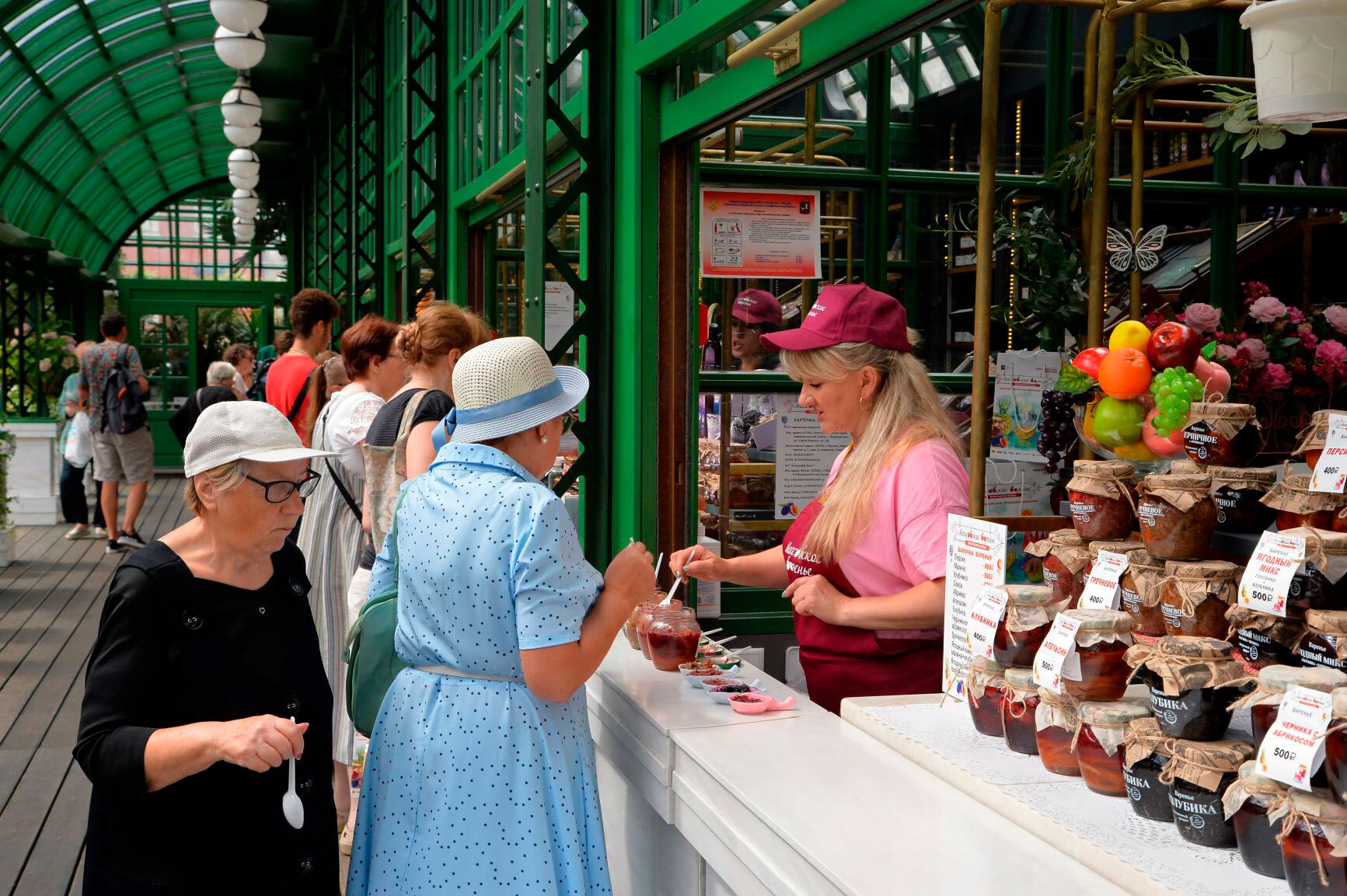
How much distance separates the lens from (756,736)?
7.75ft

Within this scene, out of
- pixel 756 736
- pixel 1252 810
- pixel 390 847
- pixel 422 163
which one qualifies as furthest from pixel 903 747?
pixel 422 163

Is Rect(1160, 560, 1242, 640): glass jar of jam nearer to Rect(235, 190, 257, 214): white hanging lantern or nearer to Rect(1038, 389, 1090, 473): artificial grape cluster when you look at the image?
Rect(1038, 389, 1090, 473): artificial grape cluster

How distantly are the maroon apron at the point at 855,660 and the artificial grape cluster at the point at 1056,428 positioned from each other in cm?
123

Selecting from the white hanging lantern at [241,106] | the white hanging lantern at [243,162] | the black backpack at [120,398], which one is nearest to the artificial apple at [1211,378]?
the black backpack at [120,398]

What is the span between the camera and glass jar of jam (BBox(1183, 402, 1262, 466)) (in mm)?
1908

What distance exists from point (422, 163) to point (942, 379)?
4197 mm

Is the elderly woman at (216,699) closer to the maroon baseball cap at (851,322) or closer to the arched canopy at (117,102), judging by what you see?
the maroon baseball cap at (851,322)

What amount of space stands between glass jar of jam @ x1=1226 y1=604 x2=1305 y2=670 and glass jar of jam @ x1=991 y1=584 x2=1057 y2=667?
0.32 m

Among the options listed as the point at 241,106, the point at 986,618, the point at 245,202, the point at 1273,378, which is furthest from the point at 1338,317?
the point at 245,202

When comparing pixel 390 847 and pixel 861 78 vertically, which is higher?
pixel 861 78

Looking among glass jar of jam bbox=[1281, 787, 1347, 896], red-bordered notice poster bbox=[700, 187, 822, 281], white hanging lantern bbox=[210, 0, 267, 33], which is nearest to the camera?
glass jar of jam bbox=[1281, 787, 1347, 896]

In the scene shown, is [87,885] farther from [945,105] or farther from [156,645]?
[945,105]

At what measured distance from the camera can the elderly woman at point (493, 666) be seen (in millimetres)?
2195

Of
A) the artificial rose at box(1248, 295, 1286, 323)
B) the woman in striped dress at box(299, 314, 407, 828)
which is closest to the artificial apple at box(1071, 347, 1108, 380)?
the artificial rose at box(1248, 295, 1286, 323)
